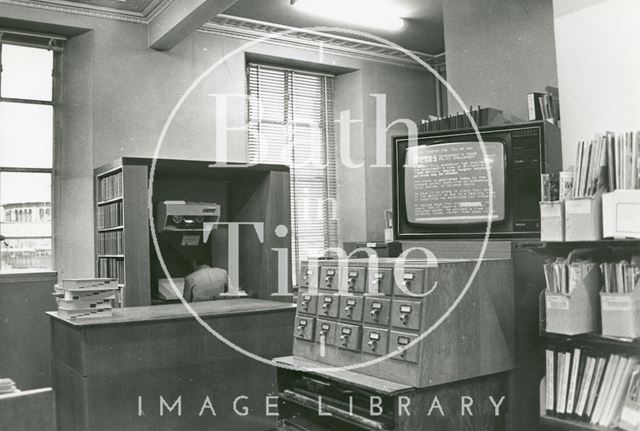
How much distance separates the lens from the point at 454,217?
2.93m

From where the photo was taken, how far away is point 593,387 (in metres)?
2.16

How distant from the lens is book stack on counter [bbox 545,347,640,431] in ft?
6.72

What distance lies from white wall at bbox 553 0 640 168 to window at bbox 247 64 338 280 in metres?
4.33

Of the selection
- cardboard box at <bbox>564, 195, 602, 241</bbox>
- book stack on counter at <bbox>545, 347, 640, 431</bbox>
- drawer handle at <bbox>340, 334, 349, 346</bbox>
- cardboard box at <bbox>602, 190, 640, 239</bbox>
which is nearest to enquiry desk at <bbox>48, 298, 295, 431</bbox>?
drawer handle at <bbox>340, 334, 349, 346</bbox>

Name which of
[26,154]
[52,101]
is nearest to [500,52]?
[52,101]

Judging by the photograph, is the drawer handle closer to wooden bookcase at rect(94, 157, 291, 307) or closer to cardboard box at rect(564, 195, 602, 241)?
cardboard box at rect(564, 195, 602, 241)

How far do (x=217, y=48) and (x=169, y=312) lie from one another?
128 inches

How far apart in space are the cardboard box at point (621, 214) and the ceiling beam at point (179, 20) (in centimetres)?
350

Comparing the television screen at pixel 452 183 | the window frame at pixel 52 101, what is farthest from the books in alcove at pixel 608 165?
the window frame at pixel 52 101

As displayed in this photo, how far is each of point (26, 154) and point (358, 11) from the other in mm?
3334

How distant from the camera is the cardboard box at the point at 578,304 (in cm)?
215

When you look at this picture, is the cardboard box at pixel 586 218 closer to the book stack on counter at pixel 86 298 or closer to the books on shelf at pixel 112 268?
the book stack on counter at pixel 86 298

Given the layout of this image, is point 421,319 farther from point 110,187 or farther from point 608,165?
point 110,187

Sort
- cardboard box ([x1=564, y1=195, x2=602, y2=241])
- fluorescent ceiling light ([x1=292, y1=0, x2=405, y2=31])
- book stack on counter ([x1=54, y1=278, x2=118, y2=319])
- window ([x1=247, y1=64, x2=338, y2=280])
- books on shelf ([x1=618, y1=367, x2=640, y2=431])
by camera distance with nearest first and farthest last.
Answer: books on shelf ([x1=618, y1=367, x2=640, y2=431]), cardboard box ([x1=564, y1=195, x2=602, y2=241]), book stack on counter ([x1=54, y1=278, x2=118, y2=319]), fluorescent ceiling light ([x1=292, y1=0, x2=405, y2=31]), window ([x1=247, y1=64, x2=338, y2=280])
